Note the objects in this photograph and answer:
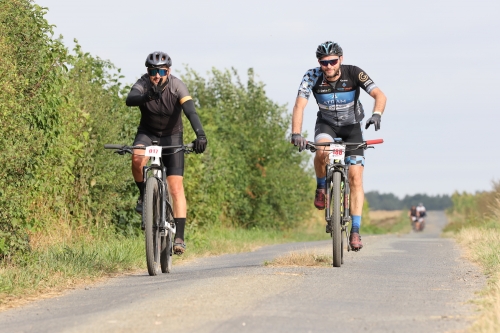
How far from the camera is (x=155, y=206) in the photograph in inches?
379

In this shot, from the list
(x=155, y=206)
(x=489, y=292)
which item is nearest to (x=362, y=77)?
(x=155, y=206)

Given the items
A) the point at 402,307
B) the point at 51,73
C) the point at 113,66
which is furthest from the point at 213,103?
the point at 402,307

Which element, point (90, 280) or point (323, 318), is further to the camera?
point (90, 280)

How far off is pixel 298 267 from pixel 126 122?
9050 millimetres

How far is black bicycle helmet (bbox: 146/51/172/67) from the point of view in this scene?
977 cm

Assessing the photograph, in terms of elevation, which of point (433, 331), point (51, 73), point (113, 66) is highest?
point (113, 66)

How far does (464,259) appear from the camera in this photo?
12320 mm

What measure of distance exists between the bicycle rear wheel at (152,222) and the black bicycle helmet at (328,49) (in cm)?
247

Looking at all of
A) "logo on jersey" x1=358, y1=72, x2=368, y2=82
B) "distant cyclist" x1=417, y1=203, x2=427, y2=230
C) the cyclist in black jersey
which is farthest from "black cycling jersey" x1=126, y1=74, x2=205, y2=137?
"distant cyclist" x1=417, y1=203, x2=427, y2=230

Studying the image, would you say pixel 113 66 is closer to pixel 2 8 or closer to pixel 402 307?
pixel 2 8

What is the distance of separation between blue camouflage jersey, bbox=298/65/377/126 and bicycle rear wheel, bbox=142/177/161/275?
222 cm

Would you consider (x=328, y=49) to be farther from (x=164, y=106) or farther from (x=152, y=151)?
(x=152, y=151)

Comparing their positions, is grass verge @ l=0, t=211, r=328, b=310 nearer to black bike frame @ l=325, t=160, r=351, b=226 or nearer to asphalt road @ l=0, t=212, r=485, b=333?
asphalt road @ l=0, t=212, r=485, b=333

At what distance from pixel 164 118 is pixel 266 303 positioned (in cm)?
396
